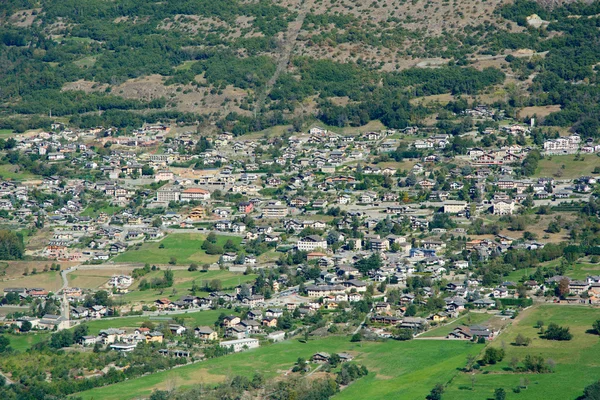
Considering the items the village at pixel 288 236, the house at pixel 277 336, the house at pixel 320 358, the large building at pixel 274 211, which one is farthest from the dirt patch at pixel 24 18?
the house at pixel 320 358

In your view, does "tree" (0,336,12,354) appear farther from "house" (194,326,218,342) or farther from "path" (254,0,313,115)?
"path" (254,0,313,115)

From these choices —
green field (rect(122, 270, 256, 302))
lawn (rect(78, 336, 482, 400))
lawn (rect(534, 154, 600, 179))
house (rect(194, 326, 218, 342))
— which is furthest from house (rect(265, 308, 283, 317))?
lawn (rect(534, 154, 600, 179))

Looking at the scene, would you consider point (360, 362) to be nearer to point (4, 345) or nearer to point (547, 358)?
point (547, 358)

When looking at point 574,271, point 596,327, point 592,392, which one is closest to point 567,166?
point 574,271

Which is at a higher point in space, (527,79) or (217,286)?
(527,79)

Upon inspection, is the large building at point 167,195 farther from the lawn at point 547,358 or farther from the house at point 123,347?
the lawn at point 547,358

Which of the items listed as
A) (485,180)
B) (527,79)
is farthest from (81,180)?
(527,79)

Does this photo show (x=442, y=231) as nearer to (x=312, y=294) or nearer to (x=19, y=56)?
(x=312, y=294)
